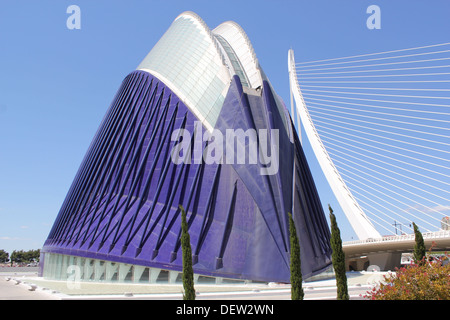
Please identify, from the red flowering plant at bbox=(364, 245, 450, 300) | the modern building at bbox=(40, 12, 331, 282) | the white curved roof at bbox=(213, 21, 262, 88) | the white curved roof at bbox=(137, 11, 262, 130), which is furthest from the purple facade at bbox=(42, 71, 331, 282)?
the red flowering plant at bbox=(364, 245, 450, 300)

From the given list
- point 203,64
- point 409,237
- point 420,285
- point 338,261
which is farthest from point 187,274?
point 409,237

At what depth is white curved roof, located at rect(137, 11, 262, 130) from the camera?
3097cm

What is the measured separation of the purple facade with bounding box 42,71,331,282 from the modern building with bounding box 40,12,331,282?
9 centimetres

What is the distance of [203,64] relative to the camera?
33875mm

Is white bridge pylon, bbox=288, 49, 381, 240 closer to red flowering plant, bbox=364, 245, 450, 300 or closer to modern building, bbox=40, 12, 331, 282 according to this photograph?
modern building, bbox=40, 12, 331, 282

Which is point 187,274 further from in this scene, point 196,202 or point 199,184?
point 199,184

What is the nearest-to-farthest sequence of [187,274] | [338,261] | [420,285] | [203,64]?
1. [420,285]
2. [187,274]
3. [338,261]
4. [203,64]

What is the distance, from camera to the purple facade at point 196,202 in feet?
79.2

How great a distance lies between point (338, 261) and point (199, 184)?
14.4 m

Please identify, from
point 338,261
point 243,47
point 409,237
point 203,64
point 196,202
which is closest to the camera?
point 338,261

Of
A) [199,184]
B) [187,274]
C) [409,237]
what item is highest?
[199,184]

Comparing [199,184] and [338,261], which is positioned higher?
[199,184]
